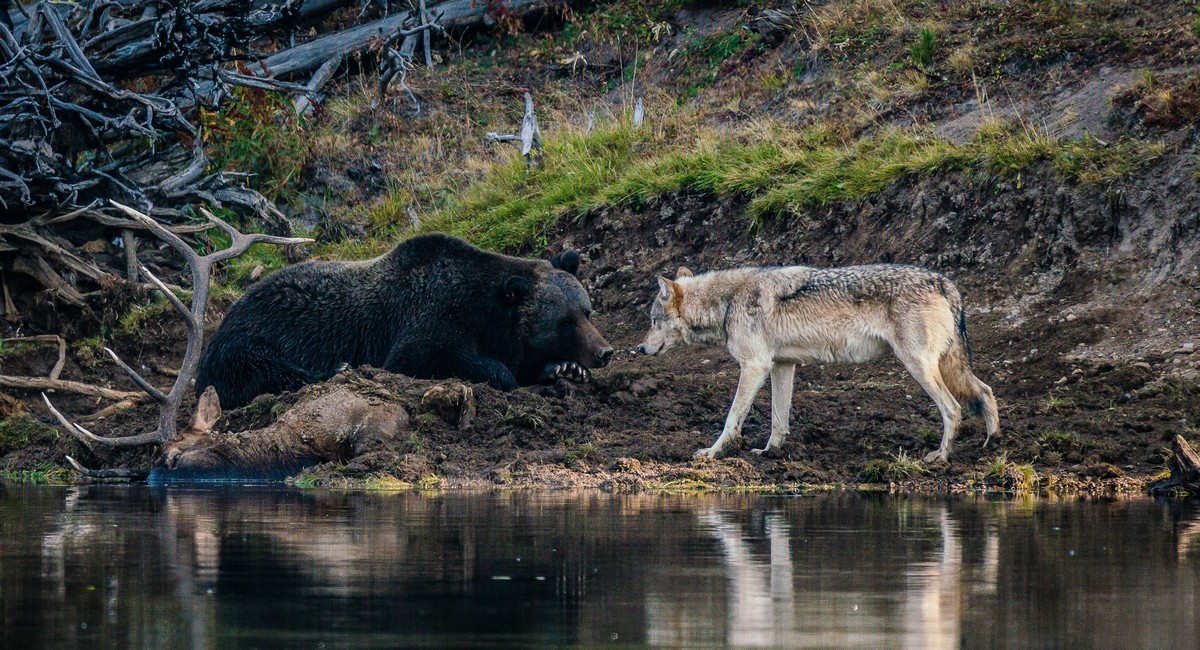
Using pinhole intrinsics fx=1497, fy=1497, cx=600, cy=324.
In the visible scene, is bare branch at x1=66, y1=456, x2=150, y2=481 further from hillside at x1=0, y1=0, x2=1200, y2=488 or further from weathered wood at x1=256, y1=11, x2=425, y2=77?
weathered wood at x1=256, y1=11, x2=425, y2=77

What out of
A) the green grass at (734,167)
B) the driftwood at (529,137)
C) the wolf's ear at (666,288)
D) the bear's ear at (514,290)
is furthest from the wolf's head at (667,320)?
the driftwood at (529,137)

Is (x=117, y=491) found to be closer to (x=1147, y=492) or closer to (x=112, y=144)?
(x=1147, y=492)

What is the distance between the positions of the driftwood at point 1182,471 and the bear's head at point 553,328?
18.7 feet

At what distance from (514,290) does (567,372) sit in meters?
0.97

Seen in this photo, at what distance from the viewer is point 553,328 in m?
14.9

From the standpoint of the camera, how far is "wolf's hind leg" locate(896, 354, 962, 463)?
11906 millimetres

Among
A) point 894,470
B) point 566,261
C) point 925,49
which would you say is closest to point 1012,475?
point 894,470

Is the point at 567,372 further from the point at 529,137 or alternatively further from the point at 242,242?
the point at 529,137

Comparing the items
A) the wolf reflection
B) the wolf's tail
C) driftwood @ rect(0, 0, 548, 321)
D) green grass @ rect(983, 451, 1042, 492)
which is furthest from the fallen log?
the wolf reflection

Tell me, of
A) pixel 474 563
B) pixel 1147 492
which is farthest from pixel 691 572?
pixel 1147 492

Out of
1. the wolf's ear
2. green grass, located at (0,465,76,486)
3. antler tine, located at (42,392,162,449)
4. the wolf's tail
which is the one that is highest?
the wolf's ear

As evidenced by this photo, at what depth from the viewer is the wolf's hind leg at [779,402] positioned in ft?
41.1

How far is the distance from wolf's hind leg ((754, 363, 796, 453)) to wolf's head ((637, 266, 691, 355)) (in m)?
1.01

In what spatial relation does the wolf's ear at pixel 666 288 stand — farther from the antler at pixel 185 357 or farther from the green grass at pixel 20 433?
the green grass at pixel 20 433
